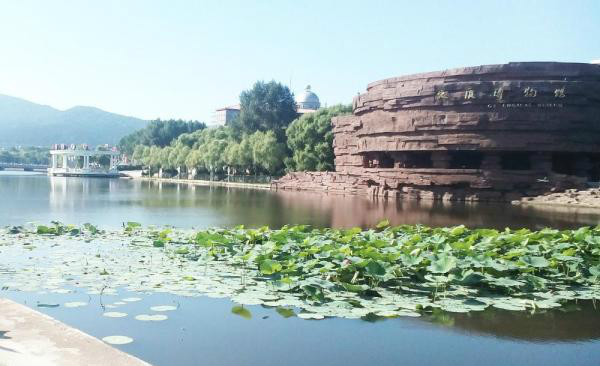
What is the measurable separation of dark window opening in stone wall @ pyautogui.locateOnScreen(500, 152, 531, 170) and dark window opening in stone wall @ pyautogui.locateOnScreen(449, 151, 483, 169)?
5.18ft

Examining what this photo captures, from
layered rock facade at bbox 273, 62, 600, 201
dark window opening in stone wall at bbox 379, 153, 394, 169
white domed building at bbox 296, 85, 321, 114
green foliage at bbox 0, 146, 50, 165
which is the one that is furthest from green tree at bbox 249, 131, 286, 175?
green foliage at bbox 0, 146, 50, 165

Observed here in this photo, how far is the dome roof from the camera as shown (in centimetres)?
10044

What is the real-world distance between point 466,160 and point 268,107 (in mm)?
35219

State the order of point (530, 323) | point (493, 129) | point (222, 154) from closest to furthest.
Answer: point (530, 323), point (493, 129), point (222, 154)

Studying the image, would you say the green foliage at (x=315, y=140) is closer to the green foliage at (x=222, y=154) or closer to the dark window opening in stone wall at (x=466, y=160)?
the green foliage at (x=222, y=154)

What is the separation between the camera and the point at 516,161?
37.3 meters

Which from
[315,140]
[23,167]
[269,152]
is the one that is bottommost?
[23,167]

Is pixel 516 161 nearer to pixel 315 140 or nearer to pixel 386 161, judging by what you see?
pixel 386 161

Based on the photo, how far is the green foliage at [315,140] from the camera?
5359cm

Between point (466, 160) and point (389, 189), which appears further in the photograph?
point (466, 160)

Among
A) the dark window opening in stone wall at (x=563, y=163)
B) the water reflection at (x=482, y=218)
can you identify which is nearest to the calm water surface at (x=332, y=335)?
the water reflection at (x=482, y=218)

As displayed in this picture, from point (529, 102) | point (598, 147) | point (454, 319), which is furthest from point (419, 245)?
point (598, 147)

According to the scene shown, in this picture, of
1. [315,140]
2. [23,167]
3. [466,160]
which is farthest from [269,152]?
[23,167]

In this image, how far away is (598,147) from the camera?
1341 inches
